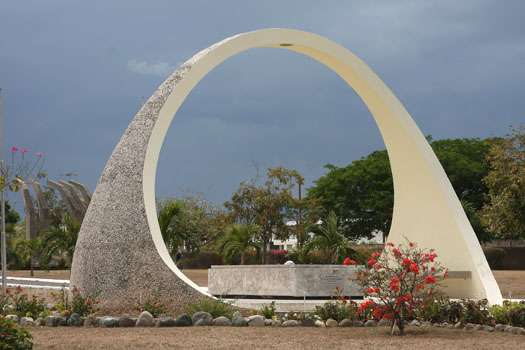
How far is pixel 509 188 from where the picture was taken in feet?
70.1

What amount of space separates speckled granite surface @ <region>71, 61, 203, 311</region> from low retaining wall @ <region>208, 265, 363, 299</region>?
7.26 feet

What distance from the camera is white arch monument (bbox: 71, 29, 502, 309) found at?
44.0 ft

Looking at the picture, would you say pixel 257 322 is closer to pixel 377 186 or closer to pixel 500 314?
pixel 500 314

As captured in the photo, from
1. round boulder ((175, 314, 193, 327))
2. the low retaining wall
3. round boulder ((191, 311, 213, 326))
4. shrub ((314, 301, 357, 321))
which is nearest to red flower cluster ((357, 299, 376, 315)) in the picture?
shrub ((314, 301, 357, 321))

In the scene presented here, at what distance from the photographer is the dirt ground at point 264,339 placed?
374 inches

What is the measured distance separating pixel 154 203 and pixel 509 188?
454 inches

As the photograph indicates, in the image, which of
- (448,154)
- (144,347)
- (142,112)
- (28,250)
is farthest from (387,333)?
(448,154)

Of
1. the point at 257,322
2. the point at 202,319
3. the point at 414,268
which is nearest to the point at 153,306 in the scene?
the point at 202,319

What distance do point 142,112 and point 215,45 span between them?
6.00 ft

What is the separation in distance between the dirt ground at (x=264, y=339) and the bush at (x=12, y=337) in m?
1.25

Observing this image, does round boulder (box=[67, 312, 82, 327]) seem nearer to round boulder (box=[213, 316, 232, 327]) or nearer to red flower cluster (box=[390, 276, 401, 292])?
round boulder (box=[213, 316, 232, 327])

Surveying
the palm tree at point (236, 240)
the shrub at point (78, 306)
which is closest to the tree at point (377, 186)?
the palm tree at point (236, 240)

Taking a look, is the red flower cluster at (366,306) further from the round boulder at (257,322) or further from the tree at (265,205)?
the tree at (265,205)

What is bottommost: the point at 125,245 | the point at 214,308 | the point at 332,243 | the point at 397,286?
the point at 214,308
